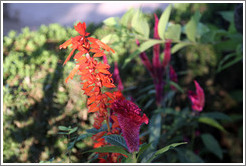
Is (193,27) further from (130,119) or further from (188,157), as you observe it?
(130,119)

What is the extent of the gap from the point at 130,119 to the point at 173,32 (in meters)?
0.87

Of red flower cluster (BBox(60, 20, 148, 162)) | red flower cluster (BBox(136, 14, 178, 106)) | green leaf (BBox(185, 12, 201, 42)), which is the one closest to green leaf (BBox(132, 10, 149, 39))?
red flower cluster (BBox(136, 14, 178, 106))

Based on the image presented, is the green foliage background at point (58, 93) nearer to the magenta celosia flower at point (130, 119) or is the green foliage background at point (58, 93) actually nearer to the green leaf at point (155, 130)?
the green leaf at point (155, 130)

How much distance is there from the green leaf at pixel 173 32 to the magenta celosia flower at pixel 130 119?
82 cm

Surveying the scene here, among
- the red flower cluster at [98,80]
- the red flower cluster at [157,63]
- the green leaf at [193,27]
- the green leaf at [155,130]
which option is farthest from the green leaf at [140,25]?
the red flower cluster at [98,80]

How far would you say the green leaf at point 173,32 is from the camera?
1417 millimetres

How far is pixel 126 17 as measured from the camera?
1.44m

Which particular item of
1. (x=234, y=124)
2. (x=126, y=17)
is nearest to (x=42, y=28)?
(x=126, y=17)

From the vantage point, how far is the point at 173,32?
1.44 metres

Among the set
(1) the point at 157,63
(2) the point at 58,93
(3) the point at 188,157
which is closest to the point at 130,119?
(1) the point at 157,63

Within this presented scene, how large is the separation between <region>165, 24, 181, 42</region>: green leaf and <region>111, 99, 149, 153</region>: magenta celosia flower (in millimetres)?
821

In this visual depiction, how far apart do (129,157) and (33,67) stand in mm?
989

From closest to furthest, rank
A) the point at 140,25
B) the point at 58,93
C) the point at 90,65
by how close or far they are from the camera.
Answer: the point at 90,65 < the point at 140,25 < the point at 58,93

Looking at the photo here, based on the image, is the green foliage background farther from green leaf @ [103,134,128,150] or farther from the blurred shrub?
green leaf @ [103,134,128,150]
